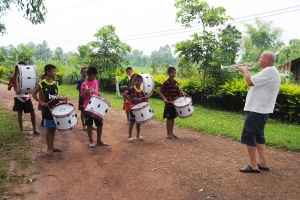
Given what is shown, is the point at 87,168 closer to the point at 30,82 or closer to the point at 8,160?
the point at 8,160

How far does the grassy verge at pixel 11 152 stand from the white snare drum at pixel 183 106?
3.30 m

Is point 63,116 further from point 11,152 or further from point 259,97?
point 259,97

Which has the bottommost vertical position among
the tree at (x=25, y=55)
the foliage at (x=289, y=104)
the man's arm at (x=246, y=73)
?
the foliage at (x=289, y=104)

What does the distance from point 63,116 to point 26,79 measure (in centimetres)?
145

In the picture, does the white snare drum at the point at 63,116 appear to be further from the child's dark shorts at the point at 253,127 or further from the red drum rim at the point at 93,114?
the child's dark shorts at the point at 253,127

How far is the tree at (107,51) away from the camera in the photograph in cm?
1657

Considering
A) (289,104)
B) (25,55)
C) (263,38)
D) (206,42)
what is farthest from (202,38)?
(263,38)

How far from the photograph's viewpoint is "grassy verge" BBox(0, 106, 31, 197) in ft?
13.7

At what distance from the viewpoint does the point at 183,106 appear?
6262mm

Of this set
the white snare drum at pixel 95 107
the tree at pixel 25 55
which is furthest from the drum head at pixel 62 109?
the tree at pixel 25 55

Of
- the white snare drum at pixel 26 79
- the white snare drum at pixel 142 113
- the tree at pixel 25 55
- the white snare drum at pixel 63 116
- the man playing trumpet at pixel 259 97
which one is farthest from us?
the tree at pixel 25 55

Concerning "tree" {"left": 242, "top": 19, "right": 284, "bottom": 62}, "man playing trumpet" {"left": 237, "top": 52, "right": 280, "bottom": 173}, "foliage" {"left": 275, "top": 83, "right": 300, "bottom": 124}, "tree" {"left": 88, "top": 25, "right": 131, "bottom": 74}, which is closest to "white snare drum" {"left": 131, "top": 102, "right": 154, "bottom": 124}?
"man playing trumpet" {"left": 237, "top": 52, "right": 280, "bottom": 173}

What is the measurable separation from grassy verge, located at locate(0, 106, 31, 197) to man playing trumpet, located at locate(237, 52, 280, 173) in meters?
3.75

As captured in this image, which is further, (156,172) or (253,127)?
(156,172)
